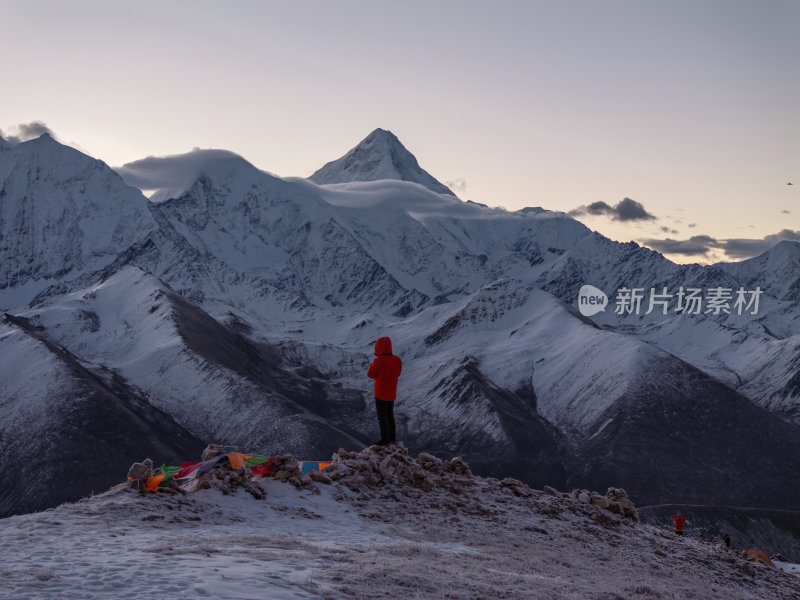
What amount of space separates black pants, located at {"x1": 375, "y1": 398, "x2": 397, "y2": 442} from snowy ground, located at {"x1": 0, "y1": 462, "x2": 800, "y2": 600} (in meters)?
2.92

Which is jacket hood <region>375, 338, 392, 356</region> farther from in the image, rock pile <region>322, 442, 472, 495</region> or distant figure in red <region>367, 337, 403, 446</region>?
rock pile <region>322, 442, 472, 495</region>

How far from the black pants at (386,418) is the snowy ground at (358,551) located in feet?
9.58

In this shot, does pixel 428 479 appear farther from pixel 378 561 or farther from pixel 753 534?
pixel 753 534

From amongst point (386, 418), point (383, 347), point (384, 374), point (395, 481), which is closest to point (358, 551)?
point (395, 481)

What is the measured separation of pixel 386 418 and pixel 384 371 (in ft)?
6.92

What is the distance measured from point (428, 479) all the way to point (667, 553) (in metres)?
8.46

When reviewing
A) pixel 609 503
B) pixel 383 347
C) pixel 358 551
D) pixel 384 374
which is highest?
pixel 383 347

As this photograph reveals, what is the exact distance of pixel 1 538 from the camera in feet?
74.8

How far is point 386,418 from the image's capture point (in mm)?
34531

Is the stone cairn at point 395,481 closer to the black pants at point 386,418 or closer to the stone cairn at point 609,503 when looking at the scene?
the stone cairn at point 609,503

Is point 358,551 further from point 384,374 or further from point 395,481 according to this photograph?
point 384,374

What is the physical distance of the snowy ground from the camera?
19.8m

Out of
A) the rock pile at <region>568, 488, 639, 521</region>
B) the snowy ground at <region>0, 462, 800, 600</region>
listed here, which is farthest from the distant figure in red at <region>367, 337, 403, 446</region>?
the rock pile at <region>568, 488, 639, 521</region>

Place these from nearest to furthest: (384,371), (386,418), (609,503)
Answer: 1. (384,371)
2. (386,418)
3. (609,503)
